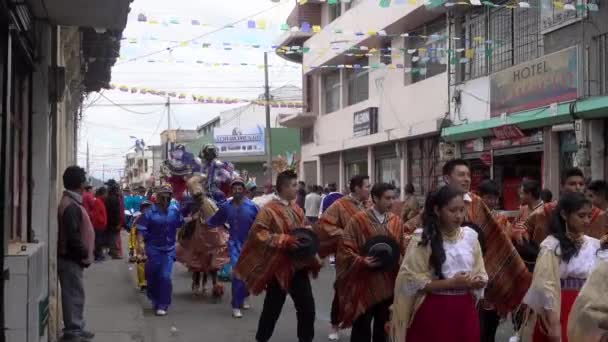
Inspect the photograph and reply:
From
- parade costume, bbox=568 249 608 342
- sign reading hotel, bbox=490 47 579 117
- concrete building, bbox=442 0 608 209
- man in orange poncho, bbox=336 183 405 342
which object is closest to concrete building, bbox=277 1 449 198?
concrete building, bbox=442 0 608 209

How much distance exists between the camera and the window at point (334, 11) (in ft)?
97.0

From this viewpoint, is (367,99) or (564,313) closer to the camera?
(564,313)

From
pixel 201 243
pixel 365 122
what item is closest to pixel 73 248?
pixel 201 243

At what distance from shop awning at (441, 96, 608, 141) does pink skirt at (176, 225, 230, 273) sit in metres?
6.37

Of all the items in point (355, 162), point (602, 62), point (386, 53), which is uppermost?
point (386, 53)

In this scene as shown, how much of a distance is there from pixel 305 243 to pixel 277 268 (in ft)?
1.42

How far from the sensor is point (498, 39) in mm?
17906

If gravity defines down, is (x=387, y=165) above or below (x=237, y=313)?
above

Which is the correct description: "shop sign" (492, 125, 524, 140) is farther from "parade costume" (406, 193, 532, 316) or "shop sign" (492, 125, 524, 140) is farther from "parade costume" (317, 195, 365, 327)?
"parade costume" (406, 193, 532, 316)

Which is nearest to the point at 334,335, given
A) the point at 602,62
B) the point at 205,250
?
the point at 205,250

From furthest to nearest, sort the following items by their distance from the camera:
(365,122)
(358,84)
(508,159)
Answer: (358,84) → (365,122) → (508,159)

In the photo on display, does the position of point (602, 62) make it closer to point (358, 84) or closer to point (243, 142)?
point (358, 84)

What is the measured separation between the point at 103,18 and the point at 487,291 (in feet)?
12.3

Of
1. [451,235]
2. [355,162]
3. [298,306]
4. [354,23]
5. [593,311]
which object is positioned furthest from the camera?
[355,162]
